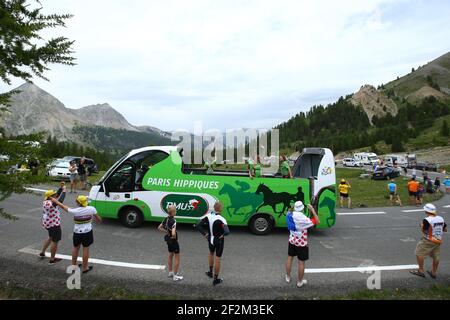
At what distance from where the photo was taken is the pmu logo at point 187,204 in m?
10.5

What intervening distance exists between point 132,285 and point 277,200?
5.83m

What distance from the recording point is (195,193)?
1046 cm

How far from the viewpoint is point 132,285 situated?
21.5 feet

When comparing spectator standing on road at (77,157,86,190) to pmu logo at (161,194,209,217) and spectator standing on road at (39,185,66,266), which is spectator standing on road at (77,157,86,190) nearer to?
pmu logo at (161,194,209,217)

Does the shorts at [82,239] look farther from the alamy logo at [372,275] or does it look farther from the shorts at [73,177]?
the shorts at [73,177]

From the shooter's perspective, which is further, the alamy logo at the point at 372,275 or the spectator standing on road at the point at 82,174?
the spectator standing on road at the point at 82,174

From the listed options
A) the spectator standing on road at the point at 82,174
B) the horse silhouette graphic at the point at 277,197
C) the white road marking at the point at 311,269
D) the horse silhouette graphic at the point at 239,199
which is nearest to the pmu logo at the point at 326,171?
the horse silhouette graphic at the point at 277,197

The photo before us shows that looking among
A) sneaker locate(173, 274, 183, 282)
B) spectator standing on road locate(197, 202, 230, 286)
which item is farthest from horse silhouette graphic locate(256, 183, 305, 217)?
sneaker locate(173, 274, 183, 282)

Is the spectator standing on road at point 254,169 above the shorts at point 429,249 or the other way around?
above

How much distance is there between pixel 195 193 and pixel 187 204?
0.52 metres

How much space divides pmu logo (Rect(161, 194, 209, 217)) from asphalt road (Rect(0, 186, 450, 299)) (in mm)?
817

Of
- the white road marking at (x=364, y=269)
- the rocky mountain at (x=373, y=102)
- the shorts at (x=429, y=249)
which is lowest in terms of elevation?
the white road marking at (x=364, y=269)

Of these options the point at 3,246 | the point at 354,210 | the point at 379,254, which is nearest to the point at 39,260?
the point at 3,246
